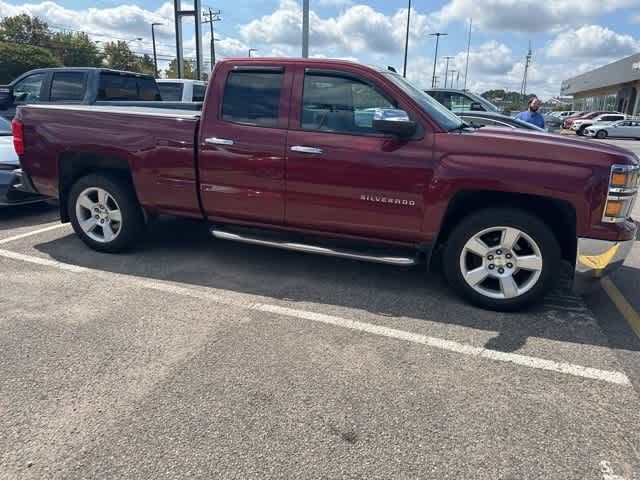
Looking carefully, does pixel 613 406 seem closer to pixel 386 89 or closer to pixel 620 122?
pixel 386 89

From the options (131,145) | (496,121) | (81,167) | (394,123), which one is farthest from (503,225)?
(496,121)

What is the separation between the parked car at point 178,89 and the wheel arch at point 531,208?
8.41 meters

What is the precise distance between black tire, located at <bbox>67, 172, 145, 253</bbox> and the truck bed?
180 millimetres

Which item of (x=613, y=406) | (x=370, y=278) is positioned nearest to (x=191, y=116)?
(x=370, y=278)

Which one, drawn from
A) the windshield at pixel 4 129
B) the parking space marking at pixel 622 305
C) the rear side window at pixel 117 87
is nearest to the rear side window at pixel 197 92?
the rear side window at pixel 117 87

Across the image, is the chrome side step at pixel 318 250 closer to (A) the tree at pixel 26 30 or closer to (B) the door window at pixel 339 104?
(B) the door window at pixel 339 104

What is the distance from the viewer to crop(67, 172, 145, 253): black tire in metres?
4.85

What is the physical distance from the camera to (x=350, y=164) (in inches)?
156

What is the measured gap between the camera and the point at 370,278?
4.61 m

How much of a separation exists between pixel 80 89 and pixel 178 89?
8.52 ft

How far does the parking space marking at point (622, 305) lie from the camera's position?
379 cm

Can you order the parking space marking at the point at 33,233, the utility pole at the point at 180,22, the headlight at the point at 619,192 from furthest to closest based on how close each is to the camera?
the utility pole at the point at 180,22
the parking space marking at the point at 33,233
the headlight at the point at 619,192

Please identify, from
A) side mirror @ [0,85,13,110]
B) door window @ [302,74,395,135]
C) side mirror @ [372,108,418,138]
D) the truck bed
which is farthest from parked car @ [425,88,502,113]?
side mirror @ [0,85,13,110]

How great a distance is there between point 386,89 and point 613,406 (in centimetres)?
275
